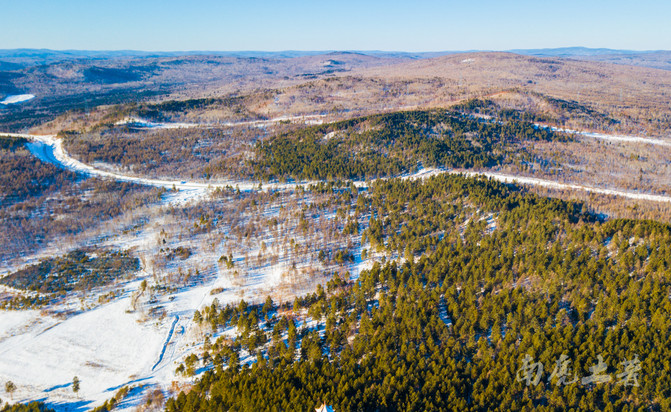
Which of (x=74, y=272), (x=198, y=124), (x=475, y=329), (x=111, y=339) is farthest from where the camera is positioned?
(x=198, y=124)

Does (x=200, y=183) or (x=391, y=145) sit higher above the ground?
(x=391, y=145)

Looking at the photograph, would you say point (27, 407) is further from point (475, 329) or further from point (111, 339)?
point (475, 329)

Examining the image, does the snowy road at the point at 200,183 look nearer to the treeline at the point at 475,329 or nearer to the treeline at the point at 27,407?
the treeline at the point at 475,329

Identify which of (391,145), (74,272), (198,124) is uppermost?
(198,124)

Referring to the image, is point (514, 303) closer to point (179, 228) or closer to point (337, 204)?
point (337, 204)

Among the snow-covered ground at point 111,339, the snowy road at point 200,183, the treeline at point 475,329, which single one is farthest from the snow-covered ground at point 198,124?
the treeline at point 475,329

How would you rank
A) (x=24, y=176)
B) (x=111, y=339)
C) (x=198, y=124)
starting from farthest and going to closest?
(x=198, y=124)
(x=24, y=176)
(x=111, y=339)

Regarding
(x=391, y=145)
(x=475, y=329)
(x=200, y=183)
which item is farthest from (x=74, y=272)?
(x=391, y=145)
